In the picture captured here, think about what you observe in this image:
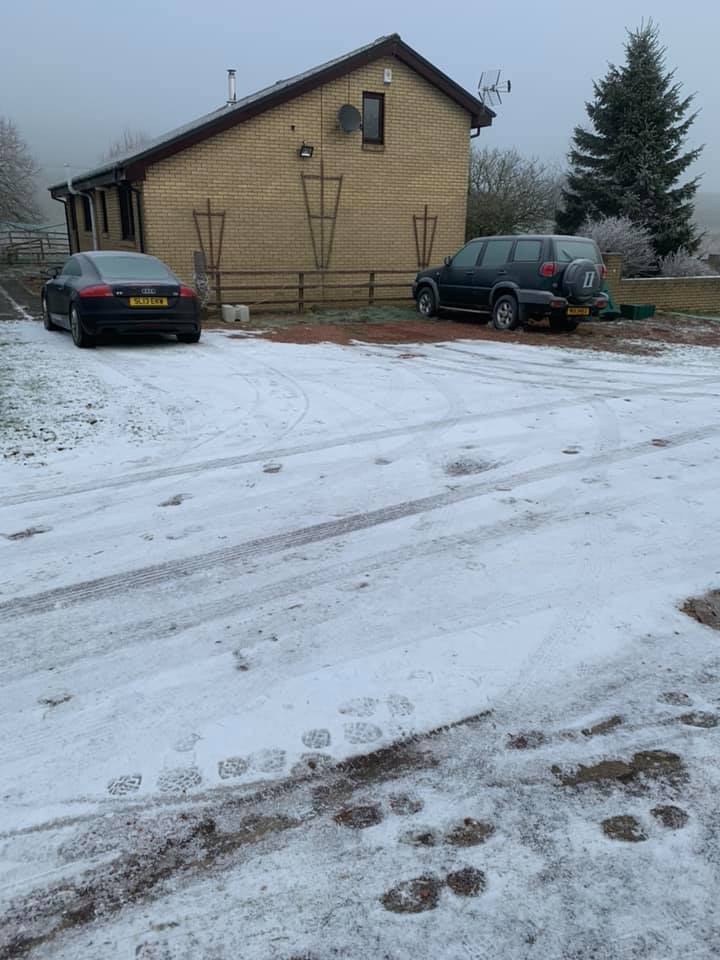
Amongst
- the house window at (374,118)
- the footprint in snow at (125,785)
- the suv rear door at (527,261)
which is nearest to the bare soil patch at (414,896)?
the footprint in snow at (125,785)

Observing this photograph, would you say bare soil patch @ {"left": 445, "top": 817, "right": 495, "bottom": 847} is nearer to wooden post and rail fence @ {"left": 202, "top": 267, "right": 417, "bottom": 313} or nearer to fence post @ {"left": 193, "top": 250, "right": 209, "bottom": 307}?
fence post @ {"left": 193, "top": 250, "right": 209, "bottom": 307}

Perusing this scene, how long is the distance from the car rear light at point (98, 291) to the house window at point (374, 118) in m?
10.4

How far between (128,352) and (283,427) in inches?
188

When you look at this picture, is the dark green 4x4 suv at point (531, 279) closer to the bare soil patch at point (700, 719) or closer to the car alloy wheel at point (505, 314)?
the car alloy wheel at point (505, 314)

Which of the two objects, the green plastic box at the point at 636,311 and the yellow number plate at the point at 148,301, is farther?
the green plastic box at the point at 636,311

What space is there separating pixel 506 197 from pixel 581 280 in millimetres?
18029

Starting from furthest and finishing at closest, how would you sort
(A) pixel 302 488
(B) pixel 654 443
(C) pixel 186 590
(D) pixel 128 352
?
(D) pixel 128 352 < (B) pixel 654 443 < (A) pixel 302 488 < (C) pixel 186 590

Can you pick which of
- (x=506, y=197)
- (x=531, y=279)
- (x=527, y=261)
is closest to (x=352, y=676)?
(x=531, y=279)

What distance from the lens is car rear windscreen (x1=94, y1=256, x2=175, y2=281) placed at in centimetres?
1074

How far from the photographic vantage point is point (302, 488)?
512 cm

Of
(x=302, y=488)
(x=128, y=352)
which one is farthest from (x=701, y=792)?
(x=128, y=352)

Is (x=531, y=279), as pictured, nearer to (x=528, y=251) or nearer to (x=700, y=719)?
(x=528, y=251)

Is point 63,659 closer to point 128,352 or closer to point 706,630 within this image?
point 706,630

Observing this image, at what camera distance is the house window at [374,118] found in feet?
60.0
